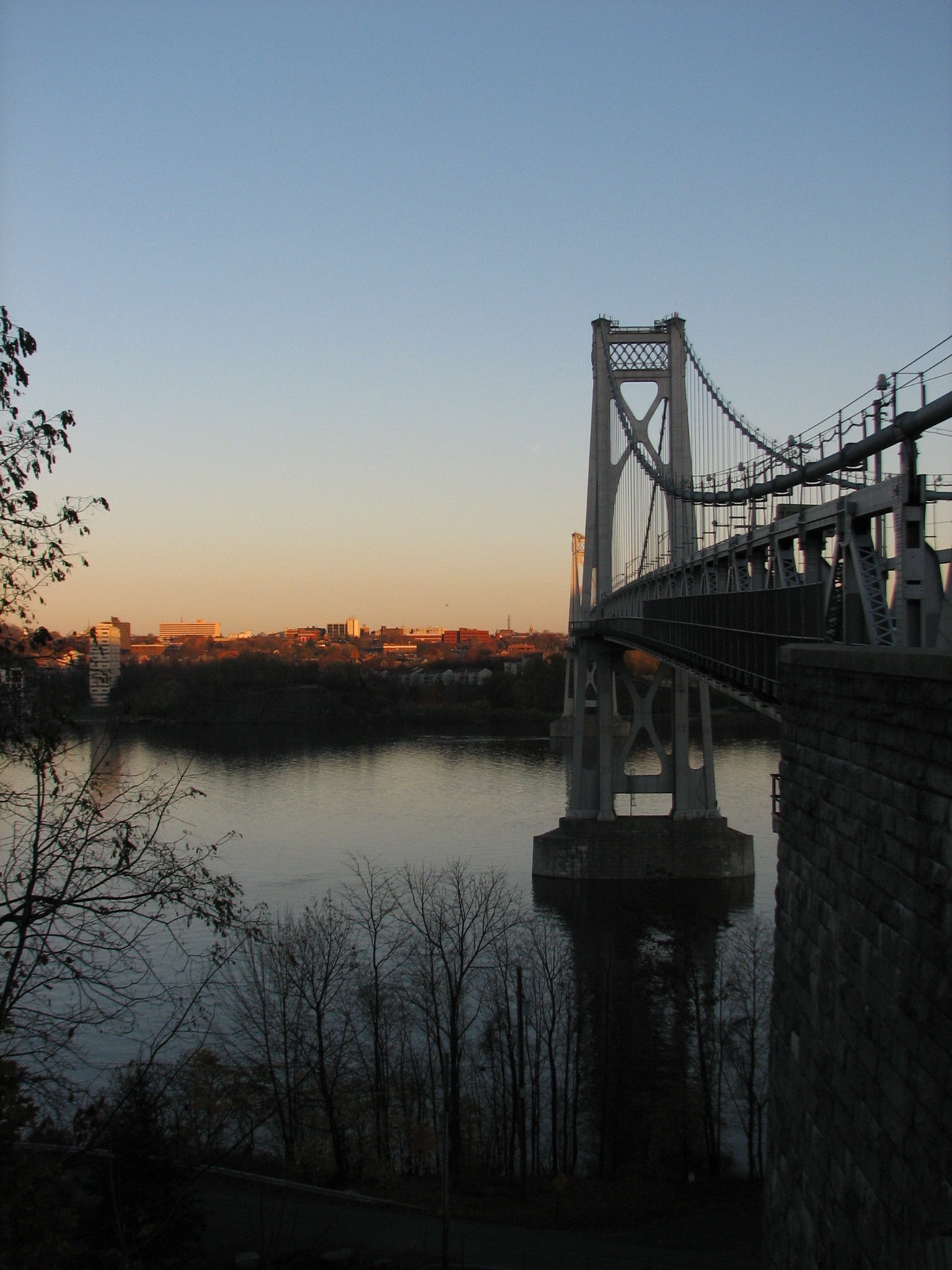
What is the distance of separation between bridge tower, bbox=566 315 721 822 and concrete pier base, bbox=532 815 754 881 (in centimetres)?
32

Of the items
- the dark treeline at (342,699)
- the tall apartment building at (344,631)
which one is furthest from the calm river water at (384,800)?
the tall apartment building at (344,631)

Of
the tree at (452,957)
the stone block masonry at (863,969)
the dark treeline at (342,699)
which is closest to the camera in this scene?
the stone block masonry at (863,969)

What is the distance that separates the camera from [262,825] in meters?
23.2

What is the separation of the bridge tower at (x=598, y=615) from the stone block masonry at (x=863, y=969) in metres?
13.2

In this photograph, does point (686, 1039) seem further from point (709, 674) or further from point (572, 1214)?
point (709, 674)

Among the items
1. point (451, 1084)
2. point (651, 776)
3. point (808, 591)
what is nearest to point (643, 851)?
point (651, 776)

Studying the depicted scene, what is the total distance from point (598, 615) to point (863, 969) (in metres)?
18.7

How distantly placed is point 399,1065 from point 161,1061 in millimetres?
Answer: 2408

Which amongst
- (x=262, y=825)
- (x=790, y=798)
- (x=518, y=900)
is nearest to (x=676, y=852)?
(x=518, y=900)

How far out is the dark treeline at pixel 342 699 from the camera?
166 ft

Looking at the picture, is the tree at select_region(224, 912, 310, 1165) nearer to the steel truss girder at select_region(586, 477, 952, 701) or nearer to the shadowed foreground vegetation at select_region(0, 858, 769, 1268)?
the shadowed foreground vegetation at select_region(0, 858, 769, 1268)

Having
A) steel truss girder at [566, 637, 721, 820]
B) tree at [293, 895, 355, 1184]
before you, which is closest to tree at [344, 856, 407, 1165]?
tree at [293, 895, 355, 1184]

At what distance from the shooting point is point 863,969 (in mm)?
4156

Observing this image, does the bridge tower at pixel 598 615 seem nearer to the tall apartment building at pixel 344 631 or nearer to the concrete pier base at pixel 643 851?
the concrete pier base at pixel 643 851
